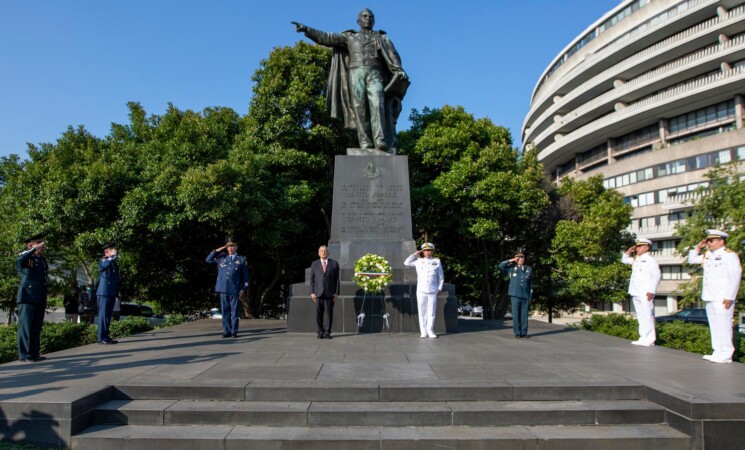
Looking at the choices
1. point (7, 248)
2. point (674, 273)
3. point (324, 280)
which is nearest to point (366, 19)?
point (324, 280)

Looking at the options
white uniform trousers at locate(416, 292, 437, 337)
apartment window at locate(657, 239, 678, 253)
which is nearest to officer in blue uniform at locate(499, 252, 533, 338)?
white uniform trousers at locate(416, 292, 437, 337)

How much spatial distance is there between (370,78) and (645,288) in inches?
299

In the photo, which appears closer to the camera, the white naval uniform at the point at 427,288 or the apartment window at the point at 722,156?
the white naval uniform at the point at 427,288

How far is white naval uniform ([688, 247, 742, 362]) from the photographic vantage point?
24.2 feet

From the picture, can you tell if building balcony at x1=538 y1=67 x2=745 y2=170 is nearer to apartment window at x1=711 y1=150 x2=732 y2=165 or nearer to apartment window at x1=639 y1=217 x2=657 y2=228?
apartment window at x1=711 y1=150 x2=732 y2=165

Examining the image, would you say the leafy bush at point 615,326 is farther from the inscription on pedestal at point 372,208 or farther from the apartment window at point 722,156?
the apartment window at point 722,156

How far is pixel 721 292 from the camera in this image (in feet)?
24.5

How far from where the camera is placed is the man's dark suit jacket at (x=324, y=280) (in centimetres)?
941

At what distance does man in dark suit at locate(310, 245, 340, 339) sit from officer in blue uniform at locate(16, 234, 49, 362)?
4.16m

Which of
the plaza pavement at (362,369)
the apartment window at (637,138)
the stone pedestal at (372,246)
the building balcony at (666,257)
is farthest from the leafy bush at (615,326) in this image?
the apartment window at (637,138)

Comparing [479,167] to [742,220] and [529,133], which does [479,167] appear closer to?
[742,220]

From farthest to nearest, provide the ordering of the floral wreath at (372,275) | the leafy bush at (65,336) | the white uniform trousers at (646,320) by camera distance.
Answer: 1. the floral wreath at (372,275)
2. the leafy bush at (65,336)
3. the white uniform trousers at (646,320)

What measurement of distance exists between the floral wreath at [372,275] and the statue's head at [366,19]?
625 cm

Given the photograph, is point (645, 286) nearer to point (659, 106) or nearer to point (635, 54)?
point (659, 106)
